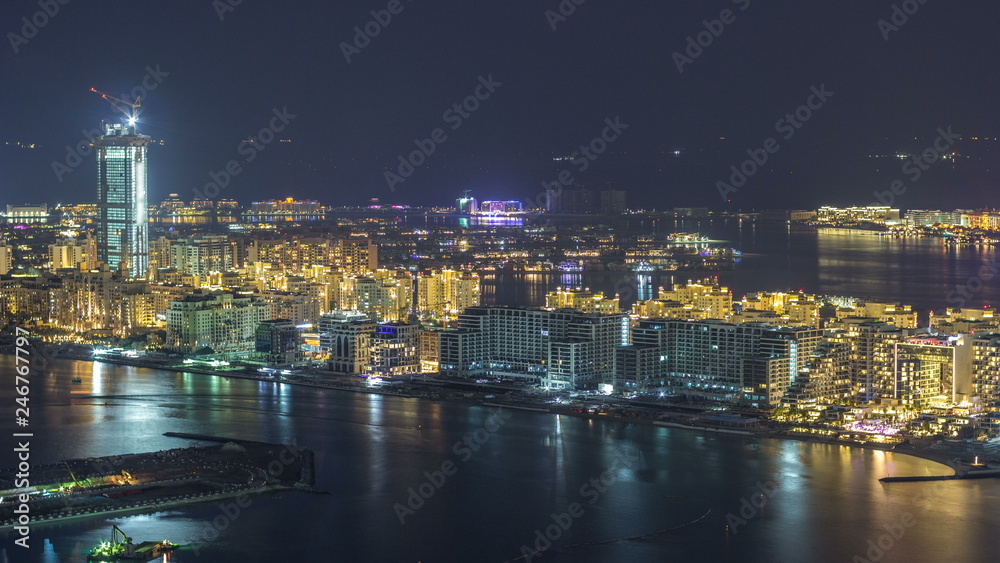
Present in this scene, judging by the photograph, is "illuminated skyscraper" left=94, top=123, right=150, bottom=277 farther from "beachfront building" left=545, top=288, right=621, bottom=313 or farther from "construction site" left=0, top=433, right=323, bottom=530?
"construction site" left=0, top=433, right=323, bottom=530

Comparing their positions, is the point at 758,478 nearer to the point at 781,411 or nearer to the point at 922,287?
the point at 781,411

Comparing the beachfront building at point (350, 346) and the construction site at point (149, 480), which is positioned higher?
the beachfront building at point (350, 346)

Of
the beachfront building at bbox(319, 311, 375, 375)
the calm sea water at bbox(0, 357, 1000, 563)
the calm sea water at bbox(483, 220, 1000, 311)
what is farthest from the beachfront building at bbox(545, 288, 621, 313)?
the calm sea water at bbox(0, 357, 1000, 563)

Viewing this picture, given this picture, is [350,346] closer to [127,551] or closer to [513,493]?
[513,493]

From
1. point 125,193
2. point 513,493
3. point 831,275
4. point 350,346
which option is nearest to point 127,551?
point 513,493

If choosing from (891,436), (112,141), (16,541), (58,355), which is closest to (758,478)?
(891,436)

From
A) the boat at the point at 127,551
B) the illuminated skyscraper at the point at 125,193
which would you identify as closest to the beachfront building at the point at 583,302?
the illuminated skyscraper at the point at 125,193

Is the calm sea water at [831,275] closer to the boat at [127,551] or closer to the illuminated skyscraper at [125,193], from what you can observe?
the illuminated skyscraper at [125,193]
